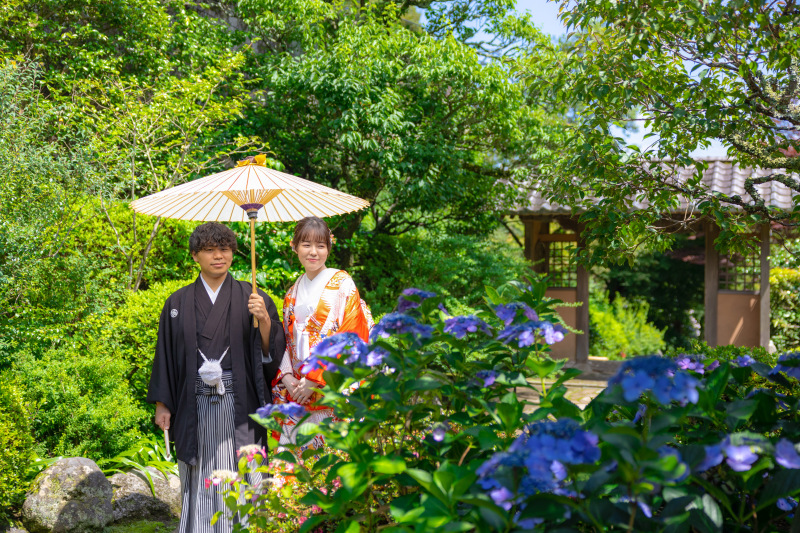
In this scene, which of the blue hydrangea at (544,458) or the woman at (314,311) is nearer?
the blue hydrangea at (544,458)

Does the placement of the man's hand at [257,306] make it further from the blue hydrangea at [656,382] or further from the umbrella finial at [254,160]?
the blue hydrangea at [656,382]

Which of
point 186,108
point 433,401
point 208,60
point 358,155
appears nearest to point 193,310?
point 433,401

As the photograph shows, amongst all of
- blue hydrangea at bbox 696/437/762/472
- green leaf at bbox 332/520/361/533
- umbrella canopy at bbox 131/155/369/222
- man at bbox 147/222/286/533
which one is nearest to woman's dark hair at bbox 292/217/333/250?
umbrella canopy at bbox 131/155/369/222

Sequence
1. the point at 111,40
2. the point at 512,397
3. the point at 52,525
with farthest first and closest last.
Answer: the point at 111,40 < the point at 52,525 < the point at 512,397

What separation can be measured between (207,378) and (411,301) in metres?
1.38

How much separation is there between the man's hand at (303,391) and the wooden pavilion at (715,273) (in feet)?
18.6

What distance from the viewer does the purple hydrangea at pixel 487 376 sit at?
152 centimetres

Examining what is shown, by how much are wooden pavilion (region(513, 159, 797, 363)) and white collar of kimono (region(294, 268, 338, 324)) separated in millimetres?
5490

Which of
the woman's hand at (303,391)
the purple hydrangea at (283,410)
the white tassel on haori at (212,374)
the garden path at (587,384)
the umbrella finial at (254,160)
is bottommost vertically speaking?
the garden path at (587,384)

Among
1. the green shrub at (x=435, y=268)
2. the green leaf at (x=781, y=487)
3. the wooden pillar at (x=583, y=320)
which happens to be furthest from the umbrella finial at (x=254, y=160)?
the wooden pillar at (x=583, y=320)

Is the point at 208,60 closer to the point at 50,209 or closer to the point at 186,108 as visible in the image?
the point at 186,108

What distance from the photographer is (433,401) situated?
1.72 m

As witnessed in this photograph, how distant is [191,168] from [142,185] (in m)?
0.57

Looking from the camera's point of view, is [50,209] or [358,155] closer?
[50,209]
